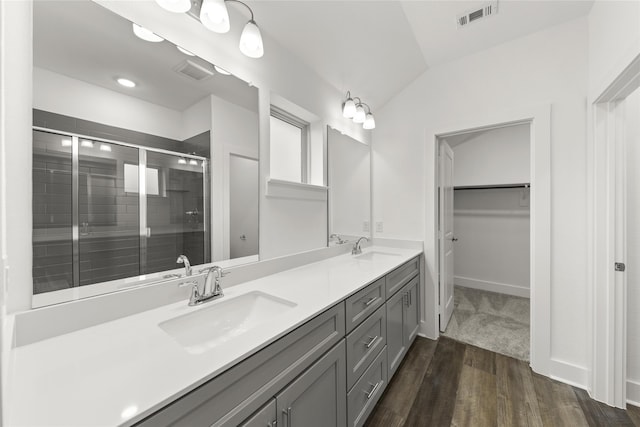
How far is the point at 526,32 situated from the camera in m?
1.91

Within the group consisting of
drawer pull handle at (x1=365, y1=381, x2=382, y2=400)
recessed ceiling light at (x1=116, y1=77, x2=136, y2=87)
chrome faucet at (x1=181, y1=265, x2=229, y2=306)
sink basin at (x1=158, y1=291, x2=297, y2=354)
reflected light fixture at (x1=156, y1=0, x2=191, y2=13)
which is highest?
Result: reflected light fixture at (x1=156, y1=0, x2=191, y2=13)

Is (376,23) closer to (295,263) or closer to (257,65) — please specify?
(257,65)

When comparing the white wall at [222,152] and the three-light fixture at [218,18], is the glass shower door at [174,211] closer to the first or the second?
the white wall at [222,152]

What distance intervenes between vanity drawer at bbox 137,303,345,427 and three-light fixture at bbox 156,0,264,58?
1.34m

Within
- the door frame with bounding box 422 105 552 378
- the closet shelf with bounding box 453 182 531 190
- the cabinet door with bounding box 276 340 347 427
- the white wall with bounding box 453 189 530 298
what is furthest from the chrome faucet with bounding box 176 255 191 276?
the white wall with bounding box 453 189 530 298

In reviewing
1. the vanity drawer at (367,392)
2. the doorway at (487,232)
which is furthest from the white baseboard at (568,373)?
the vanity drawer at (367,392)

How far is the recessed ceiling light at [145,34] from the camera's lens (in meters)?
1.04

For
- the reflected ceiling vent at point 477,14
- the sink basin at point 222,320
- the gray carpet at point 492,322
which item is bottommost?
the gray carpet at point 492,322

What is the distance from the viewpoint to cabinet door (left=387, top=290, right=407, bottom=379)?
5.50ft

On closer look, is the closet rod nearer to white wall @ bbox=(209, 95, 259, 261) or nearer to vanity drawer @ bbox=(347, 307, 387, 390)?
vanity drawer @ bbox=(347, 307, 387, 390)

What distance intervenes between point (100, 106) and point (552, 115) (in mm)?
2711

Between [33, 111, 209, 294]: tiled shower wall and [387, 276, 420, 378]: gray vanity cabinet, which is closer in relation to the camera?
[33, 111, 209, 294]: tiled shower wall

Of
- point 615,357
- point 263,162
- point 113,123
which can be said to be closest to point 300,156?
point 263,162

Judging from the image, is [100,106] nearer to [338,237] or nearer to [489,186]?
[338,237]
